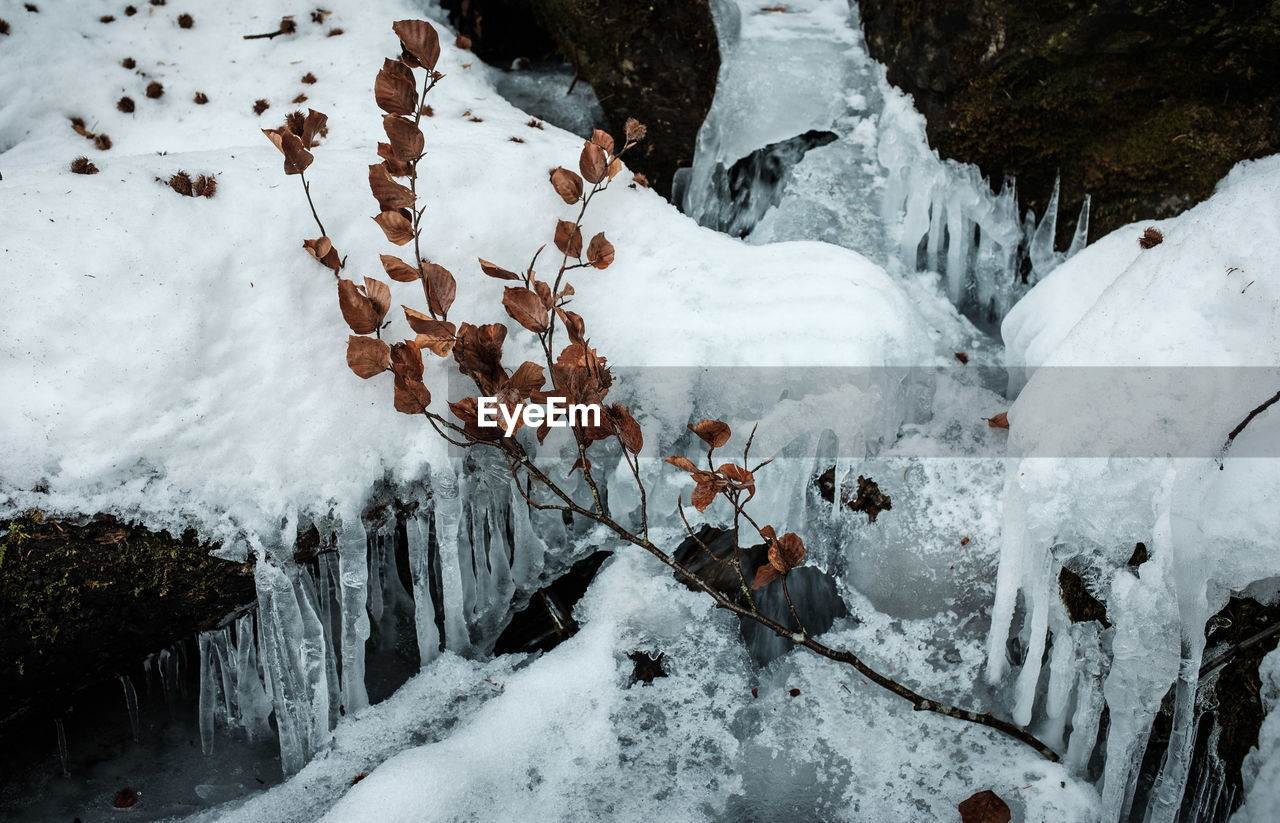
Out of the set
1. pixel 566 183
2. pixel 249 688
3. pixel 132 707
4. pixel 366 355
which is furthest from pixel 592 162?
pixel 132 707

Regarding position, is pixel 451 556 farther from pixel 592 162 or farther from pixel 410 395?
pixel 592 162

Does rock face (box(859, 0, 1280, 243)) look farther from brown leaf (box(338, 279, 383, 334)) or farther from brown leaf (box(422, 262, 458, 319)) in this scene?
brown leaf (box(338, 279, 383, 334))

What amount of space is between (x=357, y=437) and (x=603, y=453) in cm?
80

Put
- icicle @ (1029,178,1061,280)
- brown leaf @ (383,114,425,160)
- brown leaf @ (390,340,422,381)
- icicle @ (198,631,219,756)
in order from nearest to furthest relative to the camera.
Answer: brown leaf @ (383,114,425,160), brown leaf @ (390,340,422,381), icicle @ (198,631,219,756), icicle @ (1029,178,1061,280)

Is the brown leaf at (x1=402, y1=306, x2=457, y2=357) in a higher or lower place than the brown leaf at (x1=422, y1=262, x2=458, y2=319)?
lower

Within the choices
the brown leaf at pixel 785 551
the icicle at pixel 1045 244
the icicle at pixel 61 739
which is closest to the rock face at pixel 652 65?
the icicle at pixel 1045 244

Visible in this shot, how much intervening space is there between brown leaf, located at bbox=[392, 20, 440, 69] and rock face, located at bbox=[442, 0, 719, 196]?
183 cm

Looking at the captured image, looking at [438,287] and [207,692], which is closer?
[438,287]

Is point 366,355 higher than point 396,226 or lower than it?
lower

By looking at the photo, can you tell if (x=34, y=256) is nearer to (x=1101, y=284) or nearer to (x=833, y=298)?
(x=833, y=298)

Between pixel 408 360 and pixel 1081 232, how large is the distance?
2799mm

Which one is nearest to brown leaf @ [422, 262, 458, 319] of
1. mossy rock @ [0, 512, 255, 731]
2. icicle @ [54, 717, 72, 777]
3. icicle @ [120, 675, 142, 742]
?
mossy rock @ [0, 512, 255, 731]

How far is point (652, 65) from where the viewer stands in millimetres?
3680

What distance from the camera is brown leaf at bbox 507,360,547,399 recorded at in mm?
2154
